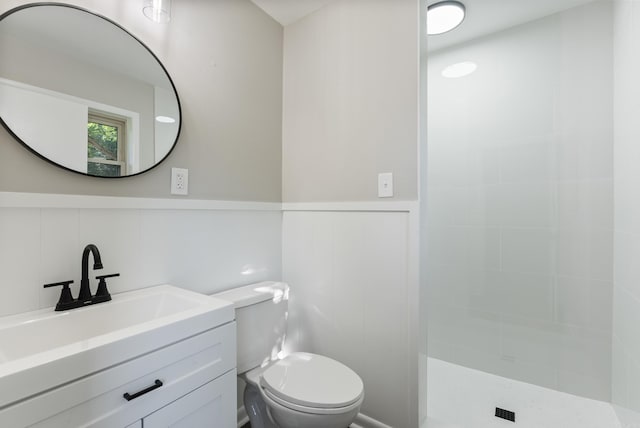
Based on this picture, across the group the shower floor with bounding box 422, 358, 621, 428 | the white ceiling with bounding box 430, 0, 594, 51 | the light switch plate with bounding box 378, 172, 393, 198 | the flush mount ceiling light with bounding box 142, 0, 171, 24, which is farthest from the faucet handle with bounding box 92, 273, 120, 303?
the white ceiling with bounding box 430, 0, 594, 51

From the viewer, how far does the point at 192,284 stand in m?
1.47

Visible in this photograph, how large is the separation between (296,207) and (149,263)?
88 centimetres

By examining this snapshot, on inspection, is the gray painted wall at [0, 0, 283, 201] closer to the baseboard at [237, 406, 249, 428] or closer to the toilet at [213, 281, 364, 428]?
the toilet at [213, 281, 364, 428]

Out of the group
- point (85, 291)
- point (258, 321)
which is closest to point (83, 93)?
point (85, 291)

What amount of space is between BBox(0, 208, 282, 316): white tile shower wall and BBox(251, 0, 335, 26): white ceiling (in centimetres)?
127

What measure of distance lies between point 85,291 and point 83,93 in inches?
29.9

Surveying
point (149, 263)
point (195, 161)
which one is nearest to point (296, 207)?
point (195, 161)

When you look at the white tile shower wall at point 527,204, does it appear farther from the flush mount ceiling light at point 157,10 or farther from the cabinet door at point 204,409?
the flush mount ceiling light at point 157,10

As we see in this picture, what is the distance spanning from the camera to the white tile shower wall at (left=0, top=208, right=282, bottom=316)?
1000mm

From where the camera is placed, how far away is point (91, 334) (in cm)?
103

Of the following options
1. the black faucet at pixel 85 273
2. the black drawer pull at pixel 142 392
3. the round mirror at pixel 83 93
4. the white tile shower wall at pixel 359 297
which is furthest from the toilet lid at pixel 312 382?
the round mirror at pixel 83 93

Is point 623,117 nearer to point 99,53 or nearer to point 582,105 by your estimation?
point 582,105

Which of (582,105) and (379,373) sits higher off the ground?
(582,105)

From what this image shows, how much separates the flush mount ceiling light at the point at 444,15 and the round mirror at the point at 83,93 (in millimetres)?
1608
